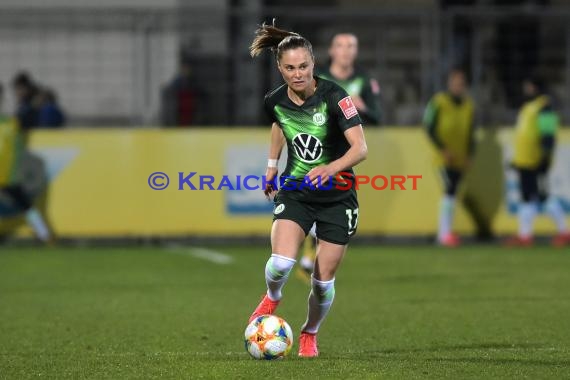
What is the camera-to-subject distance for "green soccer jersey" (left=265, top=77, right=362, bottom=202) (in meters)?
8.36

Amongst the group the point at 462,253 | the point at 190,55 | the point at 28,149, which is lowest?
the point at 462,253

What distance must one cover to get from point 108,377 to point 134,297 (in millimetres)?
5430

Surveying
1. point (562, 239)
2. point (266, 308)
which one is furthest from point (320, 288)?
point (562, 239)

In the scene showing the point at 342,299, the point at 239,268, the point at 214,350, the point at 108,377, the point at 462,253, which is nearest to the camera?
the point at 108,377

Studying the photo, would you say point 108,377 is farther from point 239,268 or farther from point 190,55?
point 190,55

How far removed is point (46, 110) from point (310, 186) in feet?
38.7

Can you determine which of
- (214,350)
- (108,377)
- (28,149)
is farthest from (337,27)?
(108,377)

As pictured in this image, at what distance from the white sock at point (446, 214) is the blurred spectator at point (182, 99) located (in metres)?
3.92

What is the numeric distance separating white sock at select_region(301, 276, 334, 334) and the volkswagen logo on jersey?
77 cm

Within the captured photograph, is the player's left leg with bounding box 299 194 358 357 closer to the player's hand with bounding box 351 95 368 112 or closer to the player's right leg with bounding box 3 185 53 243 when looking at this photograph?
the player's hand with bounding box 351 95 368 112

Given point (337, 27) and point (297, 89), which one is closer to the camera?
point (297, 89)

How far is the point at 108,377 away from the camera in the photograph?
750 cm

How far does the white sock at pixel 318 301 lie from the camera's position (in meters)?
8.44

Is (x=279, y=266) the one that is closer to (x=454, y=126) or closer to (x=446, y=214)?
(x=446, y=214)
